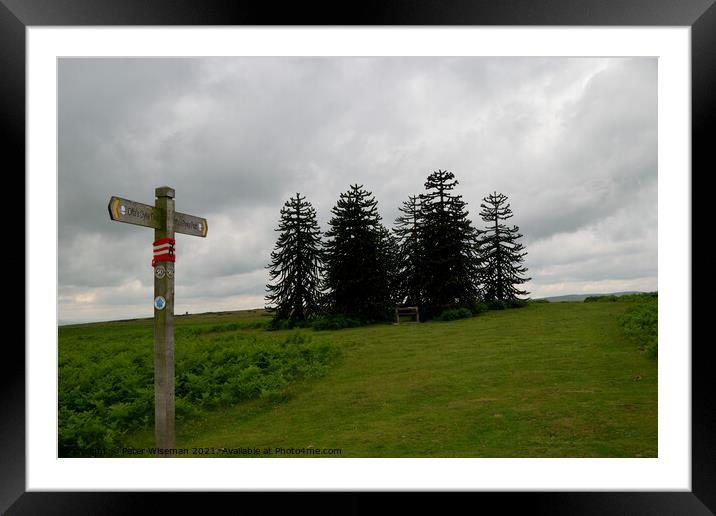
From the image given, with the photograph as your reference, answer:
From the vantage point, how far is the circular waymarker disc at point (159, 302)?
14.3 feet

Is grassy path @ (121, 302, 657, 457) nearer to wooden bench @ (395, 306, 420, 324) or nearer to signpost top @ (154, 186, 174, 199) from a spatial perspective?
signpost top @ (154, 186, 174, 199)

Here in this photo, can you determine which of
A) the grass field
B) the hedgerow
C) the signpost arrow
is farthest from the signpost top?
the grass field

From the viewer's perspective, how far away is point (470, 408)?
562 cm

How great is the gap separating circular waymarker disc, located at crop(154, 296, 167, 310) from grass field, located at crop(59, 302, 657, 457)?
1907 millimetres

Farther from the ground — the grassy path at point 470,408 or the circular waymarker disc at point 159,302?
the circular waymarker disc at point 159,302

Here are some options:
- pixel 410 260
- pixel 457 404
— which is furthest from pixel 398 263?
pixel 457 404

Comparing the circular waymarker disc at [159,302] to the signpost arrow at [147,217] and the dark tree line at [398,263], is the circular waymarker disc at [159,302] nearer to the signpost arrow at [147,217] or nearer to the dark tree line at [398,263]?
the signpost arrow at [147,217]

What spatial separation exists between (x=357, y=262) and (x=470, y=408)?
9094 millimetres

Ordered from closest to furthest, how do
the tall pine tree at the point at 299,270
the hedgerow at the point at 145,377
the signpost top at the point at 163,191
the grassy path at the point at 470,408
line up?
the signpost top at the point at 163,191 → the grassy path at the point at 470,408 → the hedgerow at the point at 145,377 → the tall pine tree at the point at 299,270

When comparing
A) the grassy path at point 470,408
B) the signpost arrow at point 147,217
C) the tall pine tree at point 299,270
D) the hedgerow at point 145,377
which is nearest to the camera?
the signpost arrow at point 147,217

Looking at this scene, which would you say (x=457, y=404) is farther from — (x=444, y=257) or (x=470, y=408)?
(x=444, y=257)

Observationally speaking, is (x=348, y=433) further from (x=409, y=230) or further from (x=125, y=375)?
(x=409, y=230)

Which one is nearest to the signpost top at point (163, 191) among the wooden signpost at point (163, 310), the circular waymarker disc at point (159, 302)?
the wooden signpost at point (163, 310)
